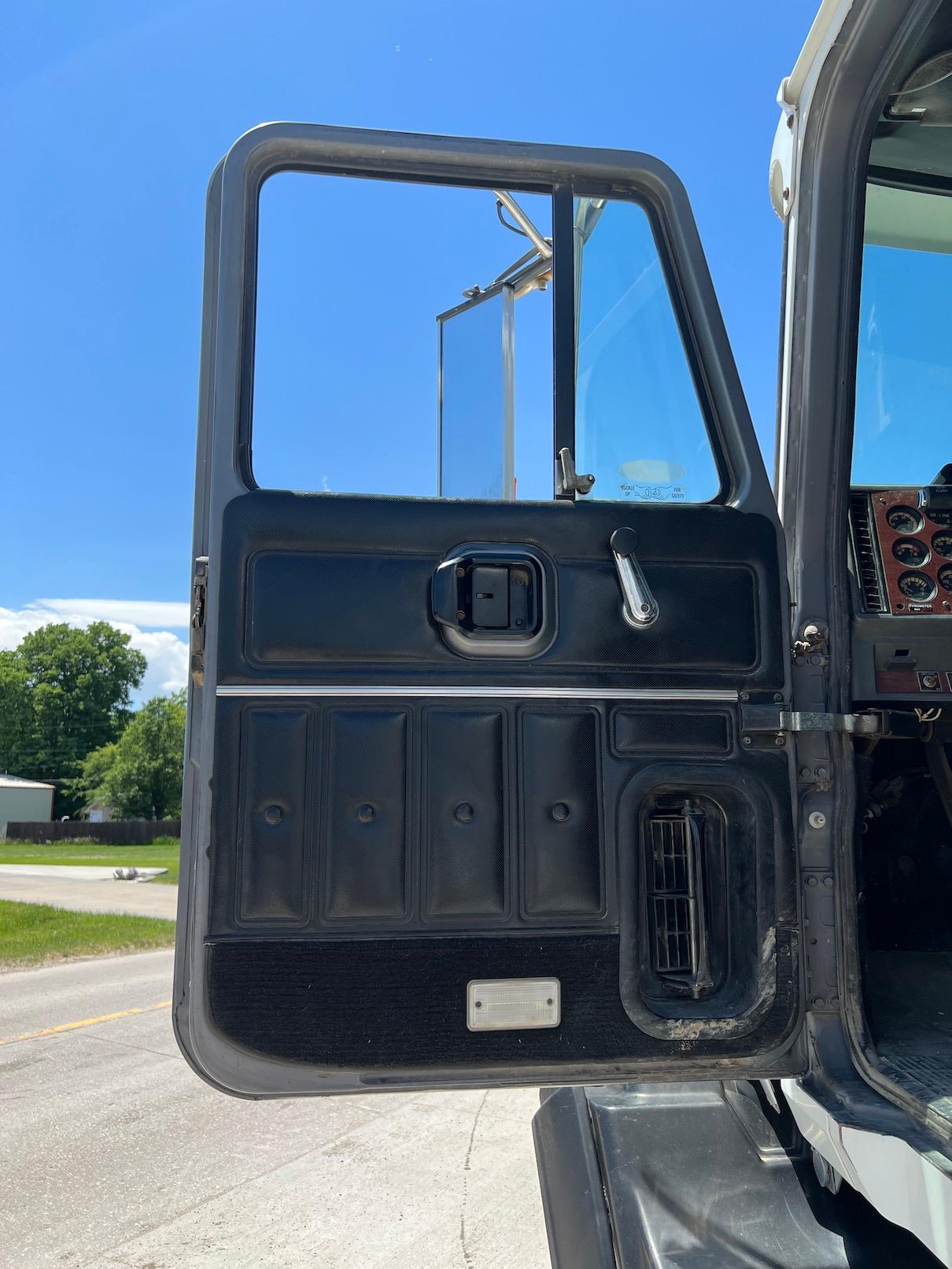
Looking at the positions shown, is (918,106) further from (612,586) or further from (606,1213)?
(606,1213)

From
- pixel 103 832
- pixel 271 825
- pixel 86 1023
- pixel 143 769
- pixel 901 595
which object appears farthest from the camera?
pixel 143 769

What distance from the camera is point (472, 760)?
1725 mm

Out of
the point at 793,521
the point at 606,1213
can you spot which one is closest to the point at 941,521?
the point at 793,521

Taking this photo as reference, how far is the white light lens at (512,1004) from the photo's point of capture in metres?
1.67

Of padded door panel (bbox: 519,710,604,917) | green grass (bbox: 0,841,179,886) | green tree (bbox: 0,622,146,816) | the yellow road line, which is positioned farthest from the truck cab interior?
green tree (bbox: 0,622,146,816)

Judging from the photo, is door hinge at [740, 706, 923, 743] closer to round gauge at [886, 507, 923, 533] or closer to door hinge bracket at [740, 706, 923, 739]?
door hinge bracket at [740, 706, 923, 739]

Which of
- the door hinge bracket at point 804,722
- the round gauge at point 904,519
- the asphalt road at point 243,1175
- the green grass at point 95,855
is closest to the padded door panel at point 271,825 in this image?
the door hinge bracket at point 804,722

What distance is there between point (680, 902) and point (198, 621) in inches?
38.1

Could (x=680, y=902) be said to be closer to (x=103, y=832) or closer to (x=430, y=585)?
(x=430, y=585)

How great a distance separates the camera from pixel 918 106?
6.79 ft

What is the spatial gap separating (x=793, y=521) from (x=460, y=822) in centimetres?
89

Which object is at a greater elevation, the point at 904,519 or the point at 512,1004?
the point at 904,519

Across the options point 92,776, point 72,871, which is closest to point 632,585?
point 72,871

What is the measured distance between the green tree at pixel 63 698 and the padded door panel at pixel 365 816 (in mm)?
73717
